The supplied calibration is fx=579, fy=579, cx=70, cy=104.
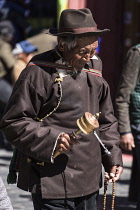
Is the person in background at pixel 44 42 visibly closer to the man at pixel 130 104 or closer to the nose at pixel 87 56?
the man at pixel 130 104

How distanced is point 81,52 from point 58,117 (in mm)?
423

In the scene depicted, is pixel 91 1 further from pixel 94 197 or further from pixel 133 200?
pixel 94 197

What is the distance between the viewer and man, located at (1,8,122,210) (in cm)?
347

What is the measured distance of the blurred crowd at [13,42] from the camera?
8.40m

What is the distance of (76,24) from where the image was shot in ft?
11.7

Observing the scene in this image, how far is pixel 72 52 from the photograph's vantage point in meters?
3.55

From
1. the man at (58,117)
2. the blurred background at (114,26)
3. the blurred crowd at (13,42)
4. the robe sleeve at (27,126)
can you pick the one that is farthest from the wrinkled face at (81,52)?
the blurred background at (114,26)

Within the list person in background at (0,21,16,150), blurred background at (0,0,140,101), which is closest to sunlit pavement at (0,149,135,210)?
person in background at (0,21,16,150)

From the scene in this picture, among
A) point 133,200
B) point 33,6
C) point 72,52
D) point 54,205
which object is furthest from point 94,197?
point 33,6

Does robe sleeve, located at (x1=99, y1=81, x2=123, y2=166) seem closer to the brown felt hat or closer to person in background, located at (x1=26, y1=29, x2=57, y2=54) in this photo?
the brown felt hat

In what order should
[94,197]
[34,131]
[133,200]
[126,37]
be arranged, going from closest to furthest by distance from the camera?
[34,131]
[94,197]
[133,200]
[126,37]

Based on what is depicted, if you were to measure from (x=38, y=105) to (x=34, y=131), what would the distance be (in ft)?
0.56

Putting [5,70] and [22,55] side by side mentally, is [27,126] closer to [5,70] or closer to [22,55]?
[22,55]

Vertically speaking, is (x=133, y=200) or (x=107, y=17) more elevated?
(x=107, y=17)
